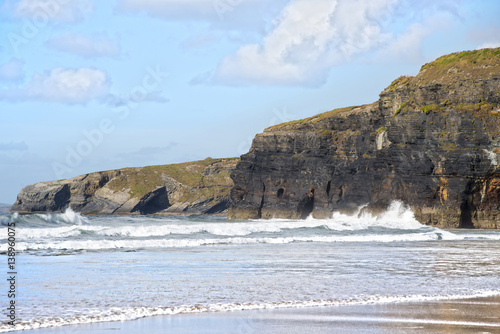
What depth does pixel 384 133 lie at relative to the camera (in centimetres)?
7025

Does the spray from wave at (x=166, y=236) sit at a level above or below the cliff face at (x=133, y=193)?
below

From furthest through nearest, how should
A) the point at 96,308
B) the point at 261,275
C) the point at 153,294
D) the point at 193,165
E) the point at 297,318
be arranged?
the point at 193,165 < the point at 261,275 < the point at 153,294 < the point at 96,308 < the point at 297,318

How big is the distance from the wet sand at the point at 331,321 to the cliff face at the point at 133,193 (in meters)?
124

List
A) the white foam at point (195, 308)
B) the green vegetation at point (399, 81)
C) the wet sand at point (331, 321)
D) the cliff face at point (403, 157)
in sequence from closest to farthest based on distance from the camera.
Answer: the wet sand at point (331, 321)
the white foam at point (195, 308)
the cliff face at point (403, 157)
the green vegetation at point (399, 81)

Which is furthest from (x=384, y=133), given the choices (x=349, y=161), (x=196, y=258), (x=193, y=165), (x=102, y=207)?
(x=193, y=165)

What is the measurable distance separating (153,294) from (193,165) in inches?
5887

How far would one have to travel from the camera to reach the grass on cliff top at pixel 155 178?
139625 millimetres

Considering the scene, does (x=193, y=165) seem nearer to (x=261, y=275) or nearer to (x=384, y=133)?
(x=384, y=133)

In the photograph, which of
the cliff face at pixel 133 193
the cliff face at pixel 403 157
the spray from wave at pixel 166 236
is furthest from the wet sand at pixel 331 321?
the cliff face at pixel 133 193

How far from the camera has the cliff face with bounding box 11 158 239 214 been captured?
13575cm

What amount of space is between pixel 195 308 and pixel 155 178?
136m

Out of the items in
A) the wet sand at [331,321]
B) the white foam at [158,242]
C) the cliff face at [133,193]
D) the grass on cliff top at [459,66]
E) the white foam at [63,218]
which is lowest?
the wet sand at [331,321]

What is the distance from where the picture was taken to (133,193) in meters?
137

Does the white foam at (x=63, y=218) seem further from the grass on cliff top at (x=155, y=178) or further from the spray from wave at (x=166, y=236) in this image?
the grass on cliff top at (x=155, y=178)
